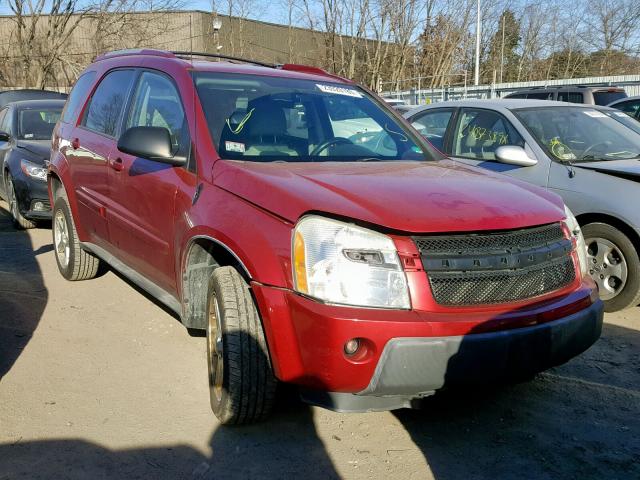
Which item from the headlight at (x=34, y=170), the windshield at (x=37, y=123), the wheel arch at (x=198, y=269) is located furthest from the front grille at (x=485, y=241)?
the windshield at (x=37, y=123)

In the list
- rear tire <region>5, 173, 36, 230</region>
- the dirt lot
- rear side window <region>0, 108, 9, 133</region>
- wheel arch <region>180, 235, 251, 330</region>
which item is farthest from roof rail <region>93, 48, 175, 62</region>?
rear side window <region>0, 108, 9, 133</region>

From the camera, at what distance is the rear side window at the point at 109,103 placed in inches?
181

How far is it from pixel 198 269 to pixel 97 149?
1735mm

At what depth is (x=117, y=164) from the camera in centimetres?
430

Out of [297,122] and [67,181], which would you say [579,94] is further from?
[67,181]

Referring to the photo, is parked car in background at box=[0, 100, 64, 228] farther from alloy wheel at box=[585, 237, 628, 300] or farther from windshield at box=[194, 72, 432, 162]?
alloy wheel at box=[585, 237, 628, 300]

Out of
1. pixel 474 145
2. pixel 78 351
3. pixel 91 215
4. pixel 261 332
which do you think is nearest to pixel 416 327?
pixel 261 332

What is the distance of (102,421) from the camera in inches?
130

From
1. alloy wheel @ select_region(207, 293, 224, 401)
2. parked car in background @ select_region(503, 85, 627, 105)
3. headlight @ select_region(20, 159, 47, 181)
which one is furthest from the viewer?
parked car in background @ select_region(503, 85, 627, 105)

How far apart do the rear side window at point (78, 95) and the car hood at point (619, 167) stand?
411 cm

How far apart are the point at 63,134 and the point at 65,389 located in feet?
8.79

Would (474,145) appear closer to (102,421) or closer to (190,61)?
(190,61)

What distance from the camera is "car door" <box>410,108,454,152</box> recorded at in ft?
21.7

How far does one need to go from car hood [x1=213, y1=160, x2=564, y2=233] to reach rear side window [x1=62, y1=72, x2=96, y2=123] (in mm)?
2599
